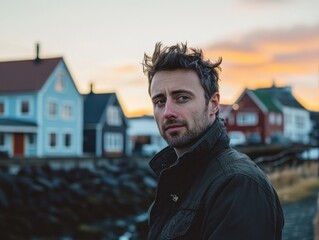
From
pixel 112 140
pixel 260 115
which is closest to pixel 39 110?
pixel 112 140

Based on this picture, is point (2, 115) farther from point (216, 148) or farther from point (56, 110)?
point (216, 148)

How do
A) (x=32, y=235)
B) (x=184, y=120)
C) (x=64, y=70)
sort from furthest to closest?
(x=64, y=70) < (x=32, y=235) < (x=184, y=120)

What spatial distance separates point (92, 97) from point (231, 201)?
47.6 meters

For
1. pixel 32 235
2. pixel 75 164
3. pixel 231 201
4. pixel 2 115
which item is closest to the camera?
pixel 231 201

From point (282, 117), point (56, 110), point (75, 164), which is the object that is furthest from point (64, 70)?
point (282, 117)

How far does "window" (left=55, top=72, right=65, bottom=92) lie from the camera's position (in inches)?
1592

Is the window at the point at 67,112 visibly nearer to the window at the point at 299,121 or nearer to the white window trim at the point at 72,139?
the white window trim at the point at 72,139

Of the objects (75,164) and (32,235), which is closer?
(32,235)

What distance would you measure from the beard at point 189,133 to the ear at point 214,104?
6cm

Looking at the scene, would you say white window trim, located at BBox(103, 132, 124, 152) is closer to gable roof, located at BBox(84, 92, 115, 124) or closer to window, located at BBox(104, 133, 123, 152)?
window, located at BBox(104, 133, 123, 152)

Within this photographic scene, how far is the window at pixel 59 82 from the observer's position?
40438mm

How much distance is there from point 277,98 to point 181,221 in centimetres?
6650

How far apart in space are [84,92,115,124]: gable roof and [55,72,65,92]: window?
562 cm

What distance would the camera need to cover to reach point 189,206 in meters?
2.15
